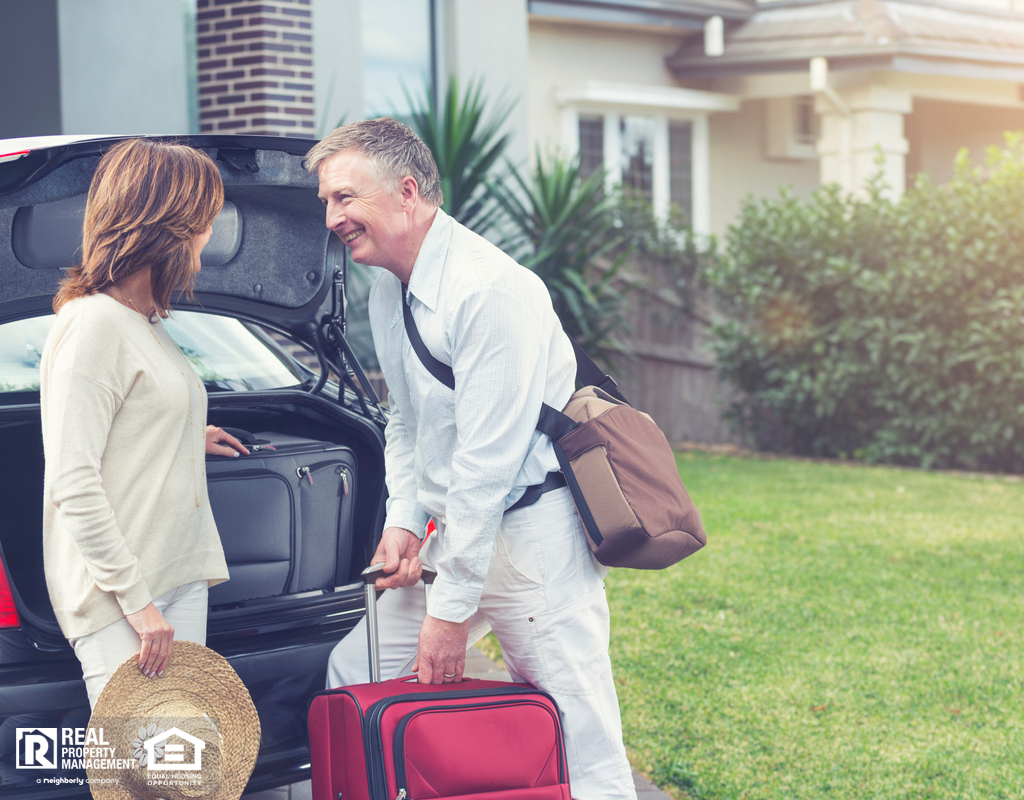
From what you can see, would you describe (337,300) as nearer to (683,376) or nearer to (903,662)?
(903,662)

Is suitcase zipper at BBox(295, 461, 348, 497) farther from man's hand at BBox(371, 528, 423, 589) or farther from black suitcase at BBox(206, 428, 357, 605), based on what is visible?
man's hand at BBox(371, 528, 423, 589)

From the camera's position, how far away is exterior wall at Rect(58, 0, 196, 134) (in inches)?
303

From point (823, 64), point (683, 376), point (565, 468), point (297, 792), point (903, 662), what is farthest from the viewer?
point (823, 64)

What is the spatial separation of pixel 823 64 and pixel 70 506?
12.5m

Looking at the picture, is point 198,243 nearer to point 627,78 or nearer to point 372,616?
point 372,616

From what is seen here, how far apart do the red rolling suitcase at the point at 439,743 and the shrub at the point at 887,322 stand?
7.74 meters

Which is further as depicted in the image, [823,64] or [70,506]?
[823,64]

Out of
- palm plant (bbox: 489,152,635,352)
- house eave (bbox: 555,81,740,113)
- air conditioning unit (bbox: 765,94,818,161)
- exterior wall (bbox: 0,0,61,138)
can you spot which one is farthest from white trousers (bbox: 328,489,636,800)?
air conditioning unit (bbox: 765,94,818,161)

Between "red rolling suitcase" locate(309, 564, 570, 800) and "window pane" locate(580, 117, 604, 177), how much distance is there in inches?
468

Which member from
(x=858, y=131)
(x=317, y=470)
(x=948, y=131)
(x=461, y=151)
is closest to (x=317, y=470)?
(x=317, y=470)

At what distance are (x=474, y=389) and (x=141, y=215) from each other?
0.78 meters

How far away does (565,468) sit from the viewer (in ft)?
7.84

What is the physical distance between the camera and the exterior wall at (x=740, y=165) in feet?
49.2

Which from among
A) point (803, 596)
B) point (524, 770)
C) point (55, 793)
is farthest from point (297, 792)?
point (803, 596)
